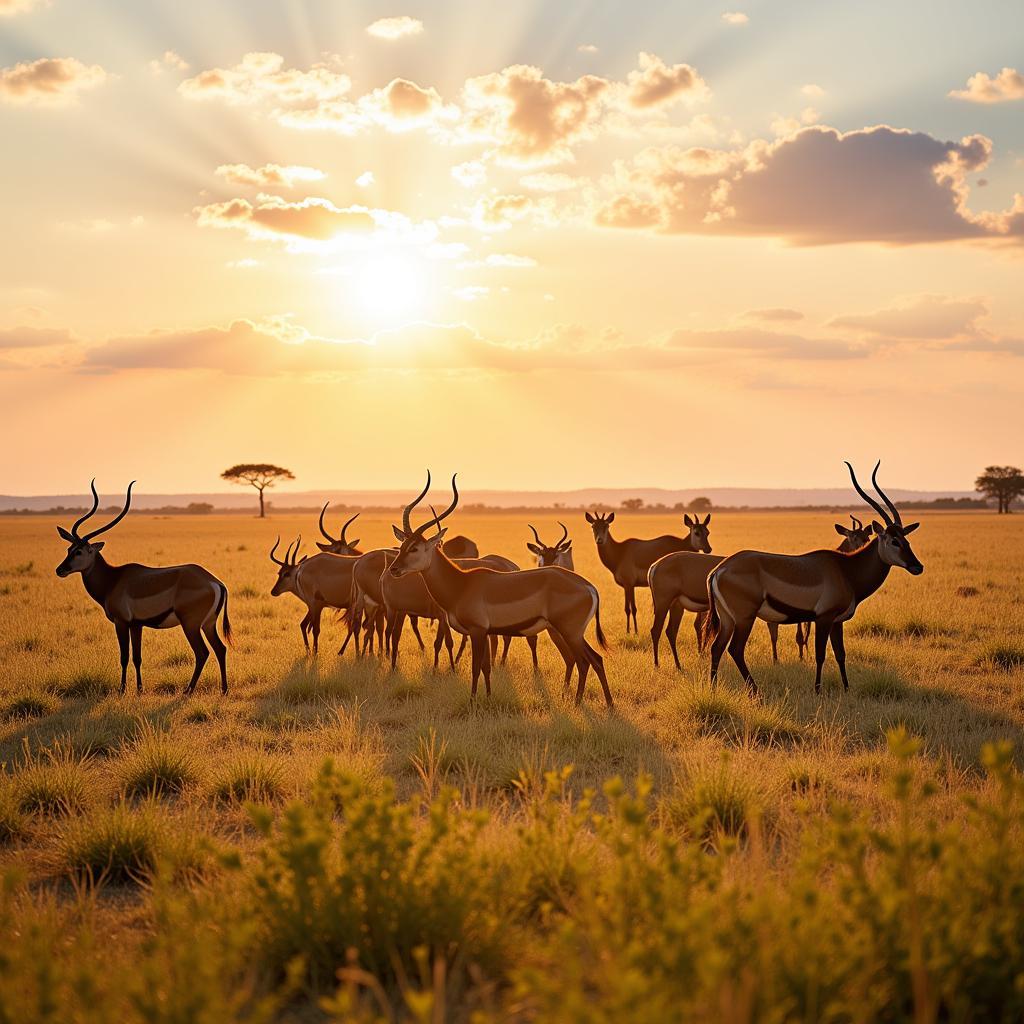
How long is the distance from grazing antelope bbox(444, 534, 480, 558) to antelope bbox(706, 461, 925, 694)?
285 inches

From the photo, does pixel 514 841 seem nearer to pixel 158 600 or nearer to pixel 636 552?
pixel 158 600

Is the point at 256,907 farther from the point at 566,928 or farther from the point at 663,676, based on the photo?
the point at 663,676

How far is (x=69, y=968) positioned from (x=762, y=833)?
4.63m


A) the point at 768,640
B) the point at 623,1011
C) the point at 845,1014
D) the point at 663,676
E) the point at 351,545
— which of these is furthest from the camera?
the point at 351,545

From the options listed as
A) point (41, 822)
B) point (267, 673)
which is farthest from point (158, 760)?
point (267, 673)

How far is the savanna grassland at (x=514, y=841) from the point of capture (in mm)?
3756

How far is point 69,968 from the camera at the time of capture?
4.60 meters

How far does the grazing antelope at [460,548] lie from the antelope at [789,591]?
7.24 meters

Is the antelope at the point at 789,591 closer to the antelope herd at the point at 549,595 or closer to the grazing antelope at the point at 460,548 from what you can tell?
the antelope herd at the point at 549,595

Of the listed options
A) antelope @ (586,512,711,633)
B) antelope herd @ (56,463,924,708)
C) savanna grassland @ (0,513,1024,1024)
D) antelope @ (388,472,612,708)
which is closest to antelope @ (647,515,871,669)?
antelope herd @ (56,463,924,708)

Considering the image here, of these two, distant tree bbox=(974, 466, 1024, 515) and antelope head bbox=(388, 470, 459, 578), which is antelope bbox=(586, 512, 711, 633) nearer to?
antelope head bbox=(388, 470, 459, 578)

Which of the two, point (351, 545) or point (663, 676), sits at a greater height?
point (351, 545)

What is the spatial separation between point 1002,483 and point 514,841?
126 m

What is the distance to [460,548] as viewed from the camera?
63.2 feet
